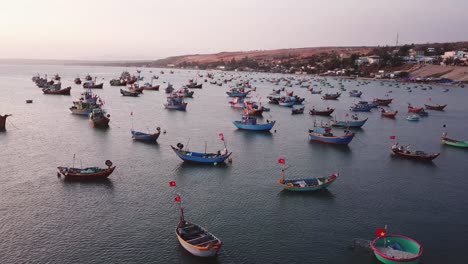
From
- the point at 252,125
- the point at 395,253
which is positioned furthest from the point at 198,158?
the point at 395,253

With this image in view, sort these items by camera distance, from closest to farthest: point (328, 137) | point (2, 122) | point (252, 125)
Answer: point (328, 137) < point (2, 122) < point (252, 125)

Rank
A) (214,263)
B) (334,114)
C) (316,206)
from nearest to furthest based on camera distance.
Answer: (214,263) < (316,206) < (334,114)

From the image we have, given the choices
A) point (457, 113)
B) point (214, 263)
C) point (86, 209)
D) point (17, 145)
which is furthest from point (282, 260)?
point (457, 113)

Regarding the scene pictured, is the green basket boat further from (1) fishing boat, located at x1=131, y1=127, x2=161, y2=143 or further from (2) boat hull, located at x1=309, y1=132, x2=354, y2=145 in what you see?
(1) fishing boat, located at x1=131, y1=127, x2=161, y2=143

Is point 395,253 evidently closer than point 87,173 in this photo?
Yes

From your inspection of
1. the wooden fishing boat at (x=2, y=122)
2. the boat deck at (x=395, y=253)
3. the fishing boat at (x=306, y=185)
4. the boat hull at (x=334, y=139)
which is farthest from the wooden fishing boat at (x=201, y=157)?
the wooden fishing boat at (x=2, y=122)

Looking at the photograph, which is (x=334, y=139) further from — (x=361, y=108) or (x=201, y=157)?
(x=361, y=108)

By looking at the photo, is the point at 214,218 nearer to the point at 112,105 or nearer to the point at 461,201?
the point at 461,201
